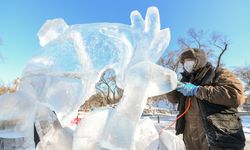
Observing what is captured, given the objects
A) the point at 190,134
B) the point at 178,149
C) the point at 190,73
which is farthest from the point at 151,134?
the point at 190,73

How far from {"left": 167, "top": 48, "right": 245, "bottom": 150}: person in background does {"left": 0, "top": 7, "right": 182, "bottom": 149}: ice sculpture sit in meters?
0.68

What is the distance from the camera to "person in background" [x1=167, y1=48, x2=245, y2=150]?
180cm

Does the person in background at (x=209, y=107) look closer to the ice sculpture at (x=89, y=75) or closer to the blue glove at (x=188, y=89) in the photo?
the blue glove at (x=188, y=89)

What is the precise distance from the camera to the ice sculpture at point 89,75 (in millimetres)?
1088

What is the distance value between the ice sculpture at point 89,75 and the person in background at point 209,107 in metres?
0.68

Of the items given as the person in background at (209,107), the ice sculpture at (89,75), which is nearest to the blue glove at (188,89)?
the person in background at (209,107)

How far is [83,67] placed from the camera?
1246 mm

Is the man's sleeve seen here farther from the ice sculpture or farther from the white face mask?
the ice sculpture

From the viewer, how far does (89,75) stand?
4.15ft

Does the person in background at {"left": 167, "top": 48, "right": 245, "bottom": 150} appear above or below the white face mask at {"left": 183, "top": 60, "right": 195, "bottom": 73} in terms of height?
below

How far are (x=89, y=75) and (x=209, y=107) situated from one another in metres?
1.07

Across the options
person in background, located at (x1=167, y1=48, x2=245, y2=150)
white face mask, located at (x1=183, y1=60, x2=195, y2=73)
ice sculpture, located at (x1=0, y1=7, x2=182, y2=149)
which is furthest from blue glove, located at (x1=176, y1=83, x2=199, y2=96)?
ice sculpture, located at (x1=0, y1=7, x2=182, y2=149)

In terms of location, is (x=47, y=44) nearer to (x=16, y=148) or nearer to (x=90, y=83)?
(x=90, y=83)

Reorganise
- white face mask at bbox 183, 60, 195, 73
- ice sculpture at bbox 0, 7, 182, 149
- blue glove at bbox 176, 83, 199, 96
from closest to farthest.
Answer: ice sculpture at bbox 0, 7, 182, 149, blue glove at bbox 176, 83, 199, 96, white face mask at bbox 183, 60, 195, 73
